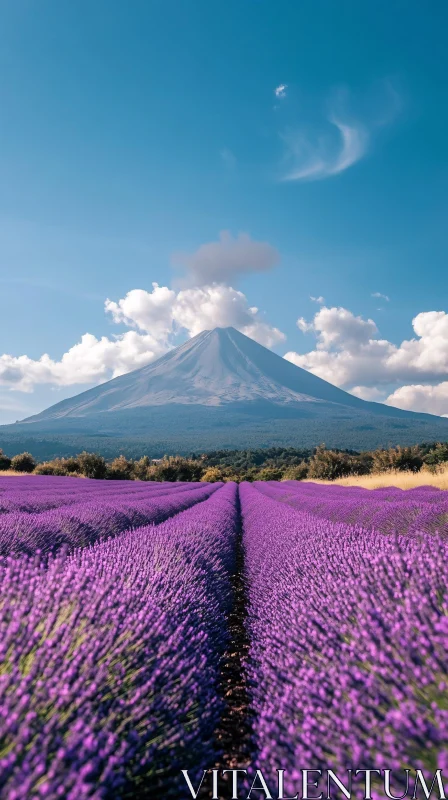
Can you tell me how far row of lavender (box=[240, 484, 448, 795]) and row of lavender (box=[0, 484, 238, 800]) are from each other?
0.29 metres

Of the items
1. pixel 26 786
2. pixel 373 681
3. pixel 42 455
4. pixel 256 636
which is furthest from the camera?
pixel 42 455

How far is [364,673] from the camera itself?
1.27 metres

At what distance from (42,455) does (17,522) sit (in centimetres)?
12665

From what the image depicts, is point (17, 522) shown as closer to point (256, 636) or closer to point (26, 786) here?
point (256, 636)

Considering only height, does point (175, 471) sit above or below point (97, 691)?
below

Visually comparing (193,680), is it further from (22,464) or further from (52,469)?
(22,464)

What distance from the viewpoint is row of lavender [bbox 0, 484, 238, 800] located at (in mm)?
994

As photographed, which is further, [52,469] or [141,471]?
[141,471]

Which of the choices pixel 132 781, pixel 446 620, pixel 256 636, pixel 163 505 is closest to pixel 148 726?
pixel 132 781

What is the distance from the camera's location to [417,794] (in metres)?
0.99

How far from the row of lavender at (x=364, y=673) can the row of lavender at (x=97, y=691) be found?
0.29 meters

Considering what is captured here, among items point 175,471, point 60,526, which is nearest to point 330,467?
point 175,471

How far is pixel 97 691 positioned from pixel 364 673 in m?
0.80

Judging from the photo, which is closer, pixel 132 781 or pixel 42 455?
pixel 132 781
